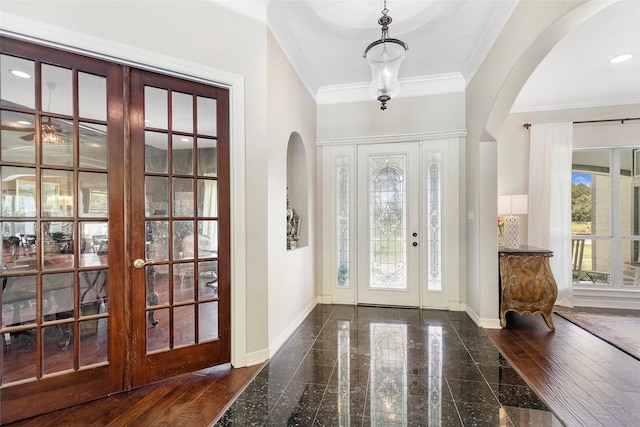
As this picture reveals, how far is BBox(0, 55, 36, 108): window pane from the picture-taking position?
181cm

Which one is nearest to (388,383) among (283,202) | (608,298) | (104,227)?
(283,202)

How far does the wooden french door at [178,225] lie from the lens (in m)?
2.21

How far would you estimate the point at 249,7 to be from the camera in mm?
2494

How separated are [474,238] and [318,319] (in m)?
2.17

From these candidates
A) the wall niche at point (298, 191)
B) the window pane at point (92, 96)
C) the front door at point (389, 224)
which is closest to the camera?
the window pane at point (92, 96)

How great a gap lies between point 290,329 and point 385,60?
277 centimetres

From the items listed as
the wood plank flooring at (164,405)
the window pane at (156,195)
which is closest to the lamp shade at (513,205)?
the wood plank flooring at (164,405)

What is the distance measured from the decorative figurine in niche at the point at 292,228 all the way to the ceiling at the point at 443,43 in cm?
174

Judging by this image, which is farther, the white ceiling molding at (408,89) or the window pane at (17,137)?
the white ceiling molding at (408,89)

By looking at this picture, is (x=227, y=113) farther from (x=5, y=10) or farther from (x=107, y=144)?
(x=5, y=10)

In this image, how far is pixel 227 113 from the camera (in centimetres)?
250

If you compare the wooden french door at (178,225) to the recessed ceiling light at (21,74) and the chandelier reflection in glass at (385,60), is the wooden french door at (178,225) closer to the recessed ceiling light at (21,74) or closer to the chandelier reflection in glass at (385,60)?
the recessed ceiling light at (21,74)

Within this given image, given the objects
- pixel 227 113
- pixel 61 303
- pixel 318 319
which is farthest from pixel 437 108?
pixel 61 303

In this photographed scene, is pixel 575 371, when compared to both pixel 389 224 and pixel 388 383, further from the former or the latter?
pixel 389 224
